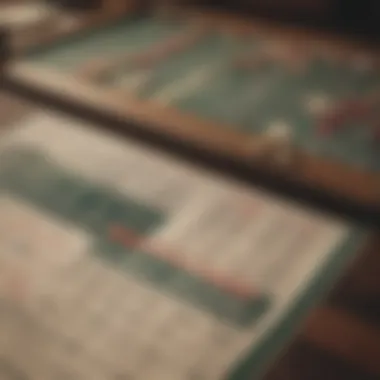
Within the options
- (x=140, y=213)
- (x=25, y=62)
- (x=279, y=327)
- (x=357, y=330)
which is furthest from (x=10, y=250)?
(x=25, y=62)

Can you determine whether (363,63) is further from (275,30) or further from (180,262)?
(180,262)

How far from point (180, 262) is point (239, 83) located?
839mm

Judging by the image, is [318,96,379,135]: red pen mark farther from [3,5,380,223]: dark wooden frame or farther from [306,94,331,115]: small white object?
[3,5,380,223]: dark wooden frame

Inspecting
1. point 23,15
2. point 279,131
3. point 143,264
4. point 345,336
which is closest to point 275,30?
point 279,131

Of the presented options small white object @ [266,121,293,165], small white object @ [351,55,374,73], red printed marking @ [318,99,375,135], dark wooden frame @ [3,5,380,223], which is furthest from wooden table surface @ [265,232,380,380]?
small white object @ [351,55,374,73]

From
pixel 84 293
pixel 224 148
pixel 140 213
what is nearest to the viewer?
pixel 84 293

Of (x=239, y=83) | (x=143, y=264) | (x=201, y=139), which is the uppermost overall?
(x=239, y=83)

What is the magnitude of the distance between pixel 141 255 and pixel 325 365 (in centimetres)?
41

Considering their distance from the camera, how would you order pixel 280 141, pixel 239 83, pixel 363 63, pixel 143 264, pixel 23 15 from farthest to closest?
pixel 23 15, pixel 363 63, pixel 239 83, pixel 280 141, pixel 143 264

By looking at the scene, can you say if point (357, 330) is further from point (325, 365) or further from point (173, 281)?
point (173, 281)

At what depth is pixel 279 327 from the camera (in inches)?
45.3

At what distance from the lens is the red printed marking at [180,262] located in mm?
1231

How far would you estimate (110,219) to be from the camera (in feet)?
4.61

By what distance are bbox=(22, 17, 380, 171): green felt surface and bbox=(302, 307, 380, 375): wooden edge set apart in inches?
20.3
